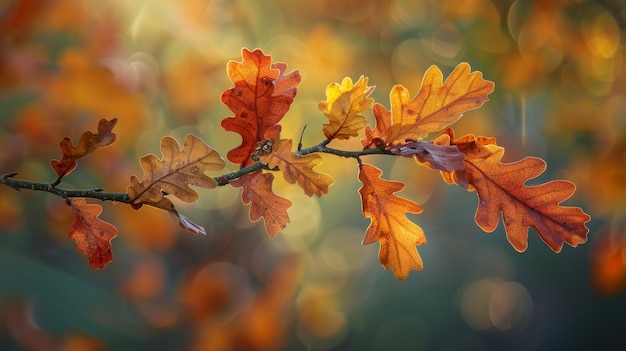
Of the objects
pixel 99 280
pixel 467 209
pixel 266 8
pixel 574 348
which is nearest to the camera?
pixel 99 280

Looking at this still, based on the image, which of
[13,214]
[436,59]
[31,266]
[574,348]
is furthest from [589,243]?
[13,214]

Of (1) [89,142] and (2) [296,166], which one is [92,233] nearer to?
(1) [89,142]

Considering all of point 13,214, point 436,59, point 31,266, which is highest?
point 436,59

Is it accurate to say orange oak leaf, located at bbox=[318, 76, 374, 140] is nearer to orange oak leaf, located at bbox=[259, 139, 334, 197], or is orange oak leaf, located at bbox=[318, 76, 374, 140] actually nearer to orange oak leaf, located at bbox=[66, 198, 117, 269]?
orange oak leaf, located at bbox=[259, 139, 334, 197]

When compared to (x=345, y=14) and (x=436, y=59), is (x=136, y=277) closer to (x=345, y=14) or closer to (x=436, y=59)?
(x=345, y=14)

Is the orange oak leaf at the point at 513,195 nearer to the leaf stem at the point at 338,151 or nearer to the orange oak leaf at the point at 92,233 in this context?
the leaf stem at the point at 338,151

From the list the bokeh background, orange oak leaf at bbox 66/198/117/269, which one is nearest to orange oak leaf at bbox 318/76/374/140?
orange oak leaf at bbox 66/198/117/269

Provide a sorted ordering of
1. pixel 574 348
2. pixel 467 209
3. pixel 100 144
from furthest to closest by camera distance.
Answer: pixel 467 209, pixel 574 348, pixel 100 144
